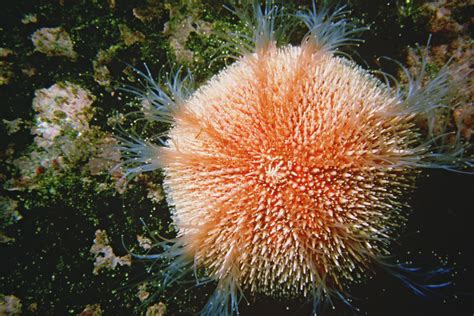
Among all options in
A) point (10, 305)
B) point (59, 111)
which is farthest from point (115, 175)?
point (10, 305)

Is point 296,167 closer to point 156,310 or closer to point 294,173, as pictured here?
point 294,173

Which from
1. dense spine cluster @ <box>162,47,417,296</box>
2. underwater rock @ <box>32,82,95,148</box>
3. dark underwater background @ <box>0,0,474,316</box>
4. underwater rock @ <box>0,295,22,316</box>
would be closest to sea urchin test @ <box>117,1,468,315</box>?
dense spine cluster @ <box>162,47,417,296</box>

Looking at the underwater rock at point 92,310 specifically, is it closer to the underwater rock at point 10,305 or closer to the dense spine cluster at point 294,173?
the underwater rock at point 10,305

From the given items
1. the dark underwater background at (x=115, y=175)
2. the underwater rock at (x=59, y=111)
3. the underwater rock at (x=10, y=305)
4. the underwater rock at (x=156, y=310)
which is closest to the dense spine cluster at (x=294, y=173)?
the dark underwater background at (x=115, y=175)

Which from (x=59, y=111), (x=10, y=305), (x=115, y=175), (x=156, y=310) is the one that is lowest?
(x=10, y=305)

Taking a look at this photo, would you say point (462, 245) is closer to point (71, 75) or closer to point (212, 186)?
point (212, 186)

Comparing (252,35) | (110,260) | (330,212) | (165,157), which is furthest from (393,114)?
(110,260)

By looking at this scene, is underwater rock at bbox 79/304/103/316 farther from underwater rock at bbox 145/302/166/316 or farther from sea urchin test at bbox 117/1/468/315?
sea urchin test at bbox 117/1/468/315
